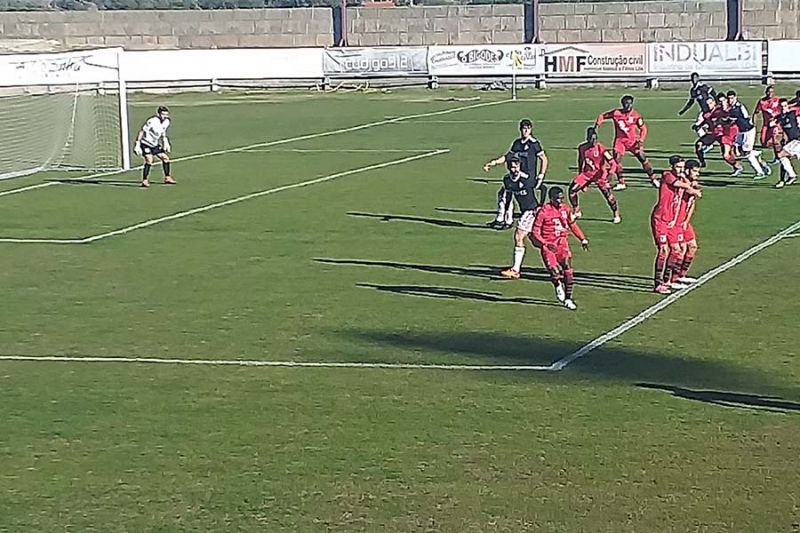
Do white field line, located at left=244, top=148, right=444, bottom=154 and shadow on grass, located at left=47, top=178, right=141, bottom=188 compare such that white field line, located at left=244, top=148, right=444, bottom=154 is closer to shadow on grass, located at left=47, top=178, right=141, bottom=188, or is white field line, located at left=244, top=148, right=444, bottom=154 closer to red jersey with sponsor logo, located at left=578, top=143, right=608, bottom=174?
shadow on grass, located at left=47, top=178, right=141, bottom=188

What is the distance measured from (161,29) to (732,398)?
5672 centimetres

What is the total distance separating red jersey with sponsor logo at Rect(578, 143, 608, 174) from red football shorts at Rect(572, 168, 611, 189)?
0.05m

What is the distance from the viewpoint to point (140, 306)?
655 inches

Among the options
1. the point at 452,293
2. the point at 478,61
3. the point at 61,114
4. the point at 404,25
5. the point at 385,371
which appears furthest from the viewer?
the point at 404,25

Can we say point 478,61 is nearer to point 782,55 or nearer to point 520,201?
point 782,55

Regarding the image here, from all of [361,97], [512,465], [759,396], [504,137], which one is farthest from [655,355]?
[361,97]

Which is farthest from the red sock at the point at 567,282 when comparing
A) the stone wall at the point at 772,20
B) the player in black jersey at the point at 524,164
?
the stone wall at the point at 772,20

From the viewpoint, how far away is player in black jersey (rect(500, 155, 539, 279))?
58.9 ft

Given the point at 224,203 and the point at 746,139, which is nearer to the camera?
the point at 224,203

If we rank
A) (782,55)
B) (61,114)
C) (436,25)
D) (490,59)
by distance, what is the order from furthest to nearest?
(436,25)
(490,59)
(782,55)
(61,114)

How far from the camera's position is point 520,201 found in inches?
789

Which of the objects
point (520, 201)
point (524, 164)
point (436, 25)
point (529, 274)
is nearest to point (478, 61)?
point (436, 25)

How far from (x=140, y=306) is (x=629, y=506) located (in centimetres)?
837

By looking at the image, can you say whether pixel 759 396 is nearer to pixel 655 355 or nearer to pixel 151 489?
pixel 655 355
